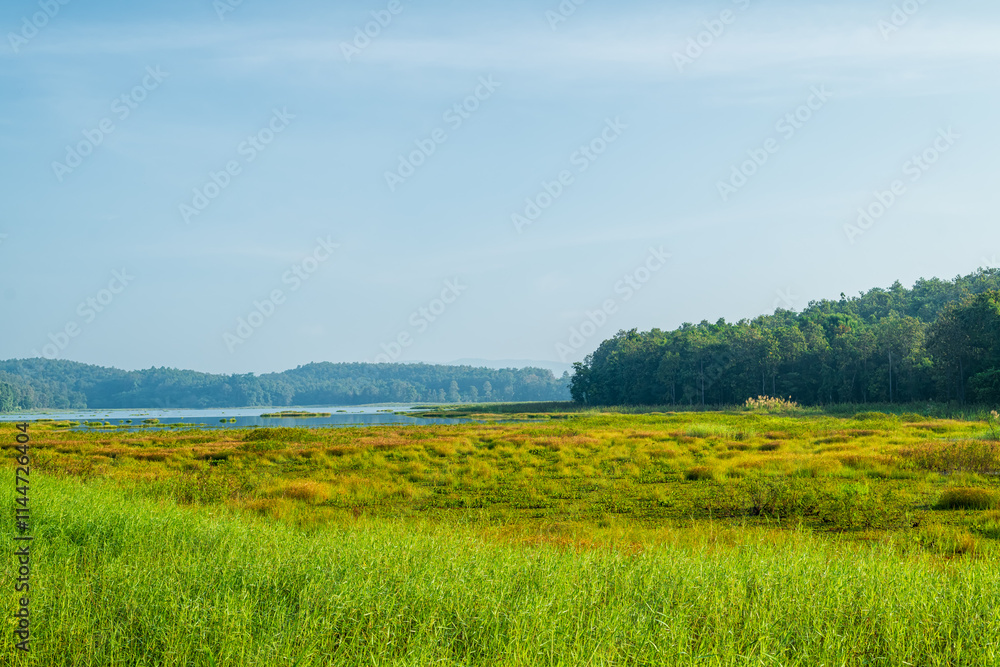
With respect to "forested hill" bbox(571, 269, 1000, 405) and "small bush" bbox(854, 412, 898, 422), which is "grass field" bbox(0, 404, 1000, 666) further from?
"forested hill" bbox(571, 269, 1000, 405)

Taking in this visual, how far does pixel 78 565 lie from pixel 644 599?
6130 mm

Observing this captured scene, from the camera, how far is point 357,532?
948 cm

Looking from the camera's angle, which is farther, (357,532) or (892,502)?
(892,502)

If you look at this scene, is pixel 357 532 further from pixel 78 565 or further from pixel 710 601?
pixel 710 601

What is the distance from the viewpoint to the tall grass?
18.2 ft

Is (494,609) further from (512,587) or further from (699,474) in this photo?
(699,474)

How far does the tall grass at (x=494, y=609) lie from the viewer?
219 inches

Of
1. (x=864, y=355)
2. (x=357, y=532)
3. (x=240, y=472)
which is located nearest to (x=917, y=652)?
(x=357, y=532)

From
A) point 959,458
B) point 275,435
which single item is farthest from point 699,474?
point 275,435

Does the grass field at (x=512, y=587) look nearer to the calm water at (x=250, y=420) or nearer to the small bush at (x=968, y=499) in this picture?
the small bush at (x=968, y=499)

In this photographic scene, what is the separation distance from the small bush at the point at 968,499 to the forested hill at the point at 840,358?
143 feet

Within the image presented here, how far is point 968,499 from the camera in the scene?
46.3 feet

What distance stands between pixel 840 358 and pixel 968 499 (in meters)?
59.8

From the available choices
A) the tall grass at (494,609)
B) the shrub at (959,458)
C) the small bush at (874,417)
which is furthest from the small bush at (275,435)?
the small bush at (874,417)
